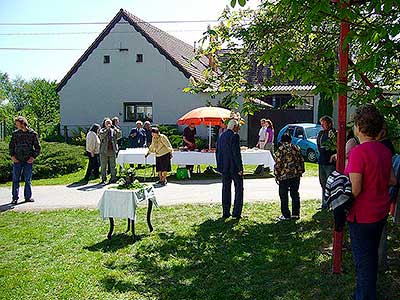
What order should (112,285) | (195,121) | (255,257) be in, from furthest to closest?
(195,121), (255,257), (112,285)

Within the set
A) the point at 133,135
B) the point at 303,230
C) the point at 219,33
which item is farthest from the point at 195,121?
the point at 303,230

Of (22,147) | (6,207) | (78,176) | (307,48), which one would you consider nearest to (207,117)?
(78,176)

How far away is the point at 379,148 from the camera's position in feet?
13.0

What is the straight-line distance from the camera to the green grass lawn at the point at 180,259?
5.02 metres

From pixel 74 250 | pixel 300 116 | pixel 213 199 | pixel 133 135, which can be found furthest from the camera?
pixel 300 116

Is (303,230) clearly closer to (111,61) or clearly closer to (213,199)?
(213,199)

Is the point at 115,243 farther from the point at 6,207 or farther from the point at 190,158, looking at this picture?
the point at 190,158

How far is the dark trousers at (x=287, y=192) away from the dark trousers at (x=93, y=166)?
284 inches

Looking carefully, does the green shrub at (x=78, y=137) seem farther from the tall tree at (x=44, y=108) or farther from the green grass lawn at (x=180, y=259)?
the green grass lawn at (x=180, y=259)

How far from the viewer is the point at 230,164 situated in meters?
8.40

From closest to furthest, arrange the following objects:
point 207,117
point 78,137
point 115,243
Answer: point 115,243 → point 207,117 → point 78,137

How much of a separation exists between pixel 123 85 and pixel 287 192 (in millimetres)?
21071

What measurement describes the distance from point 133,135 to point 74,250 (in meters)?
10.5

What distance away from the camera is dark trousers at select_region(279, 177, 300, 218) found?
Result: 8203 millimetres
